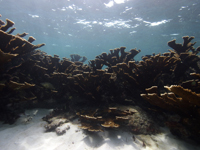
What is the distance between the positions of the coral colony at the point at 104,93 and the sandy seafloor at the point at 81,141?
0.51 ft

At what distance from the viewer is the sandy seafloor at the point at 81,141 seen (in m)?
2.41

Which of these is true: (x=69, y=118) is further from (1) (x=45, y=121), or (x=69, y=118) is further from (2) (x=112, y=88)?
(2) (x=112, y=88)

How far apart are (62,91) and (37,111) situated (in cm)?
114

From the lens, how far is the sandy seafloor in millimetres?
2408

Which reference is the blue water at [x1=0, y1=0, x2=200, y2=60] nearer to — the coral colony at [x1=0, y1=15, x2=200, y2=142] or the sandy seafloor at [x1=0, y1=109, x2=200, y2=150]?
the coral colony at [x1=0, y1=15, x2=200, y2=142]

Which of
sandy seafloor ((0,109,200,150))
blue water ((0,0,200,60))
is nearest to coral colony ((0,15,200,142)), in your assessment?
sandy seafloor ((0,109,200,150))

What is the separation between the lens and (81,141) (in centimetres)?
259

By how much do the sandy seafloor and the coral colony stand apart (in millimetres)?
157

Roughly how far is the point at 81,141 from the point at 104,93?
151 centimetres

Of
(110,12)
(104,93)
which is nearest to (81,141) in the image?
(104,93)

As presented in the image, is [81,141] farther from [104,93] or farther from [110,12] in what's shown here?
[110,12]

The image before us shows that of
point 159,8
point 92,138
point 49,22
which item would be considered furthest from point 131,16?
point 92,138

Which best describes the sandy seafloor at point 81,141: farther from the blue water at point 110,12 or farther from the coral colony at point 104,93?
the blue water at point 110,12

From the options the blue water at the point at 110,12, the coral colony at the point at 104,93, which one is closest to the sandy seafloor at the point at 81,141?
the coral colony at the point at 104,93
